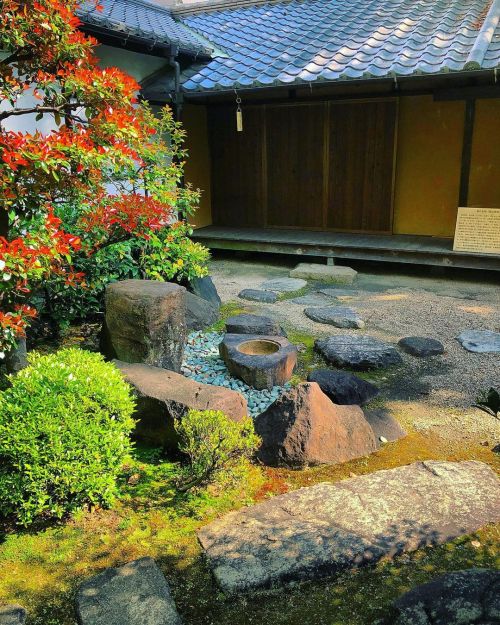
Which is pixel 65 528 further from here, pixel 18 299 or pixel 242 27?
pixel 242 27

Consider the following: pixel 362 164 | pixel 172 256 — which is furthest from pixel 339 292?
pixel 362 164

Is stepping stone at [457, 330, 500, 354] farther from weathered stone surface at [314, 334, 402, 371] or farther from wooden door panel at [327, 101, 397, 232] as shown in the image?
wooden door panel at [327, 101, 397, 232]

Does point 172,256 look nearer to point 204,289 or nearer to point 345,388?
point 204,289

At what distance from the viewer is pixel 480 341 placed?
19.0ft

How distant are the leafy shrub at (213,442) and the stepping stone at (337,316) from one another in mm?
3409

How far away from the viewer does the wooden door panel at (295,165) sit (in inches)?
407

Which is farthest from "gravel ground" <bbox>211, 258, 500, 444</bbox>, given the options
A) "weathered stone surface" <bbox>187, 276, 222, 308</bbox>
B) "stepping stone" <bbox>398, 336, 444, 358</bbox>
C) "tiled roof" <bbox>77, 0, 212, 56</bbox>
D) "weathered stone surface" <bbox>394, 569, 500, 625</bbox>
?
"tiled roof" <bbox>77, 0, 212, 56</bbox>

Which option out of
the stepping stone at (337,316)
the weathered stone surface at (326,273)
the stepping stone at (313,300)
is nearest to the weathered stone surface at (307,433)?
the stepping stone at (337,316)

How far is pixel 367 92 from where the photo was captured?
9.53 meters

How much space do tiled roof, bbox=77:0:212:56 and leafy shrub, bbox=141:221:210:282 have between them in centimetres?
317

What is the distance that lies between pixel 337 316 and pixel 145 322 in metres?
2.82

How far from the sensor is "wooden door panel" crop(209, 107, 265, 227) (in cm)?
1087

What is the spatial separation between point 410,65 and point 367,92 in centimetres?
189

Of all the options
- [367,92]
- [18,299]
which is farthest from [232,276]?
[18,299]
